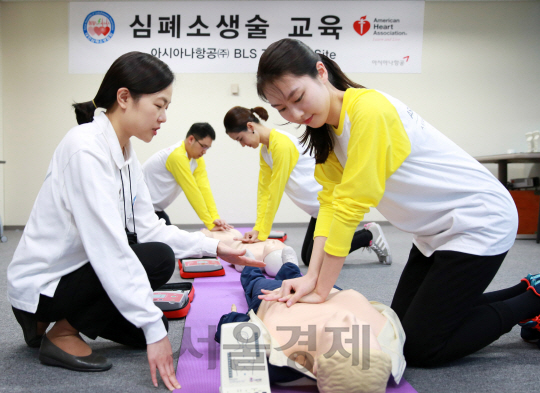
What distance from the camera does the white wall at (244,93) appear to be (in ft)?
15.9

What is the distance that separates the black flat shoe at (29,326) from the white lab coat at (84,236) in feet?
0.21

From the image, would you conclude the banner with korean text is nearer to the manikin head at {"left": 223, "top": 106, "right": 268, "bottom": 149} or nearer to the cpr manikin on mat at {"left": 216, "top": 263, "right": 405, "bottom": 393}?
the manikin head at {"left": 223, "top": 106, "right": 268, "bottom": 149}

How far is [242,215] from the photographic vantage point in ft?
16.2

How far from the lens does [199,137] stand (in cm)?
320

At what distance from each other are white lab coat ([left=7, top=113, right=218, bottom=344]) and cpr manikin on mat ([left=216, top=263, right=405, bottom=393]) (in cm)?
29

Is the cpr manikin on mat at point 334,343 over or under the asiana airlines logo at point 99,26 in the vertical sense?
under

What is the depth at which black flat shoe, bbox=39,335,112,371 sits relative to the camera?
3.72 feet

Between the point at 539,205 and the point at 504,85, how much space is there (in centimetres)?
183

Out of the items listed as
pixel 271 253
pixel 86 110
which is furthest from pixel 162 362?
pixel 271 253

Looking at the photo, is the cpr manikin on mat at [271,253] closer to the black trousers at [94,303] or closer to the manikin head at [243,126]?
the manikin head at [243,126]

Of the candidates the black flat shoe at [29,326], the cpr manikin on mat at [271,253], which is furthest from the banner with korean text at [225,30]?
the black flat shoe at [29,326]

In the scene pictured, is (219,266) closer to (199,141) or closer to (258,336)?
(199,141)

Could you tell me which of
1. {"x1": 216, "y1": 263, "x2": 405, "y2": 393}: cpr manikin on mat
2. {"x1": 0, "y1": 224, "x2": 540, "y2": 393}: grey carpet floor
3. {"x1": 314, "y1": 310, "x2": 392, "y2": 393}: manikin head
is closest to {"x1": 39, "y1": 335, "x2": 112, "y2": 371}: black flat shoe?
{"x1": 0, "y1": 224, "x2": 540, "y2": 393}: grey carpet floor

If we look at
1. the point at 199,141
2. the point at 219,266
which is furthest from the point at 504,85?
the point at 219,266
